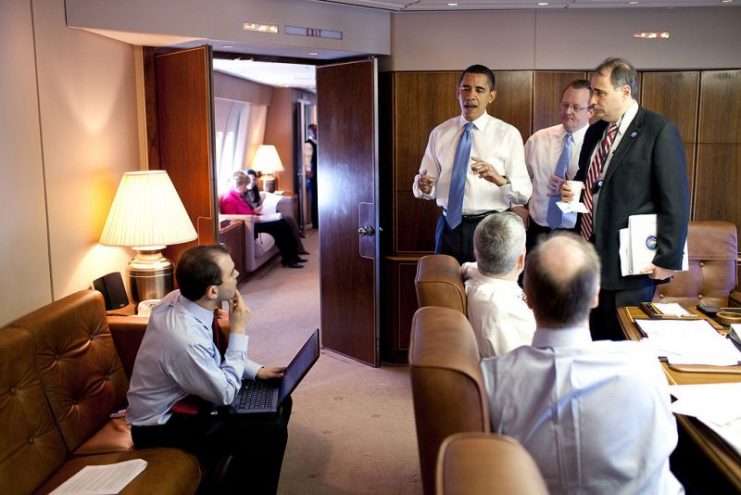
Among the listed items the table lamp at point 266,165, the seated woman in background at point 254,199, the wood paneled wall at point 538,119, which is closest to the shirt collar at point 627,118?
the wood paneled wall at point 538,119

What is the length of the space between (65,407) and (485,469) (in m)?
2.23

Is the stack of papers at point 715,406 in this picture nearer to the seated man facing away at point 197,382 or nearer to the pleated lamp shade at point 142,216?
the seated man facing away at point 197,382

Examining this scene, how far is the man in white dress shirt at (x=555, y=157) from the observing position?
425cm

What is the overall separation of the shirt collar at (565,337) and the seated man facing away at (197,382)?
54.5 inches

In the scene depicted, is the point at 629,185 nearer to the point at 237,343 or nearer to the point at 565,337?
the point at 565,337

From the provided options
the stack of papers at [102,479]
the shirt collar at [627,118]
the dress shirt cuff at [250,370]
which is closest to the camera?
the stack of papers at [102,479]

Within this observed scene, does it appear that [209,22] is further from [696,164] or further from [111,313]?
[696,164]

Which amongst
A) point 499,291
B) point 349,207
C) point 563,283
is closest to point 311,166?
point 349,207

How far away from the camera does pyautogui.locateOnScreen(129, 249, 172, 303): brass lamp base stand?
155 inches

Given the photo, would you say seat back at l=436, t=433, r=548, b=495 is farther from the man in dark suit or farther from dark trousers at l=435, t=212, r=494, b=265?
dark trousers at l=435, t=212, r=494, b=265

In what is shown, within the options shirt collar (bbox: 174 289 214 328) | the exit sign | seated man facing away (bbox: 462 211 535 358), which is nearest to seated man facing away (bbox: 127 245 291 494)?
shirt collar (bbox: 174 289 214 328)

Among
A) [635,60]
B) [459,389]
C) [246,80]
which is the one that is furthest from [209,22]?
[246,80]

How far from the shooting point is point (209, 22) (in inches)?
163

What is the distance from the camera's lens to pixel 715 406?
204 centimetres
